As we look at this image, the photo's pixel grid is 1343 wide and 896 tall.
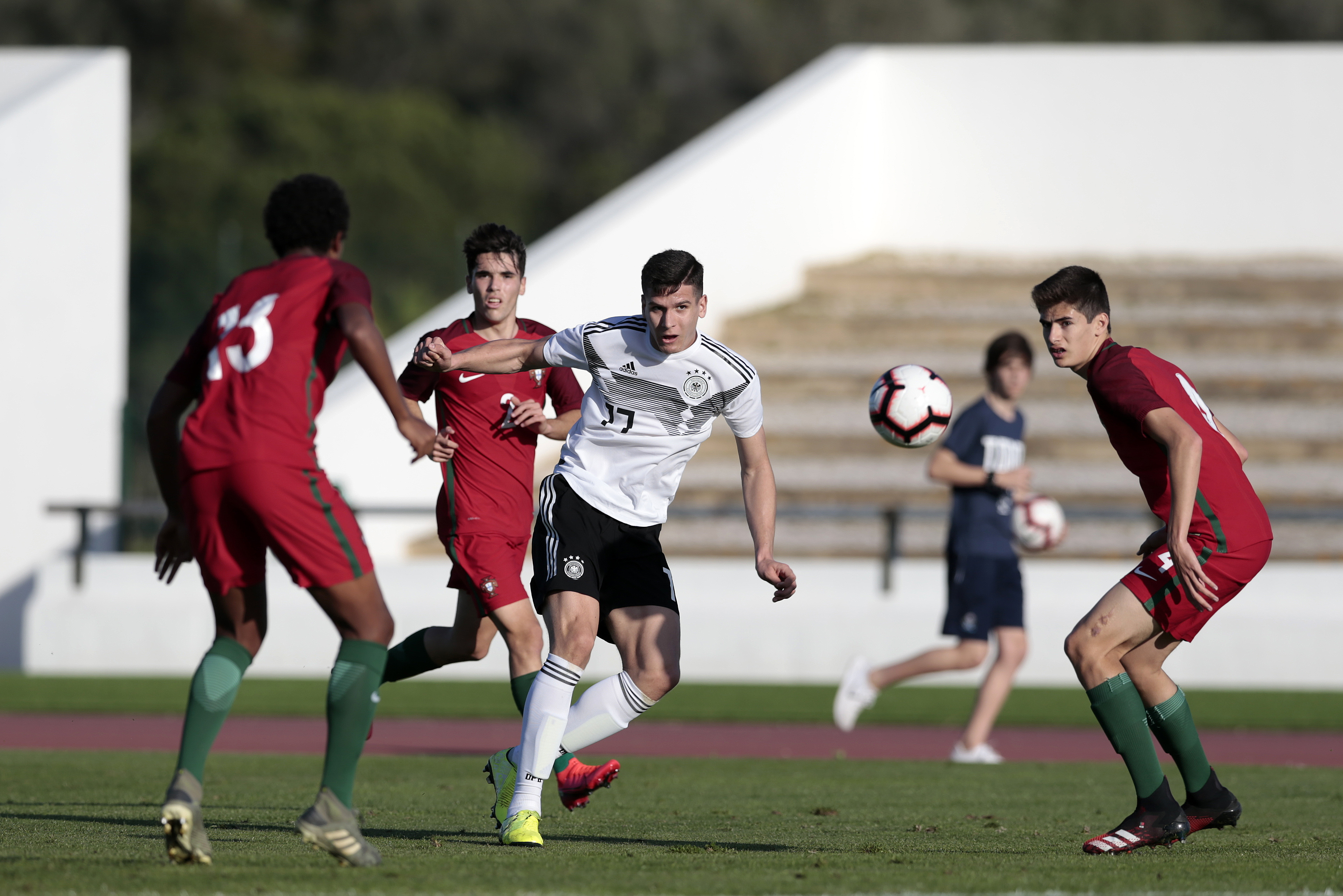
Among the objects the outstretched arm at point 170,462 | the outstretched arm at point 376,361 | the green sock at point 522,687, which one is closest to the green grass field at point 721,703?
the green sock at point 522,687

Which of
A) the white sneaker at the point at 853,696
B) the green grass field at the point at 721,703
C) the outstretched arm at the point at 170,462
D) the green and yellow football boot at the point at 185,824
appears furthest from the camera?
the green grass field at the point at 721,703

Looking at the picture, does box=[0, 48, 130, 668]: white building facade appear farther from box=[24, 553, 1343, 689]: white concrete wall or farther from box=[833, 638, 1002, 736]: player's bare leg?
box=[833, 638, 1002, 736]: player's bare leg

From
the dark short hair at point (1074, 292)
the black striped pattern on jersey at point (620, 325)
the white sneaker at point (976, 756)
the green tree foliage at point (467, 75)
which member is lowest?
the white sneaker at point (976, 756)

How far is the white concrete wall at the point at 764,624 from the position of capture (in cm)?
1562

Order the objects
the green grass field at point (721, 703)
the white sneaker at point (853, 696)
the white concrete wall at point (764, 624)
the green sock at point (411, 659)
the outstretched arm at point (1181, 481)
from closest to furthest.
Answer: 1. the outstretched arm at point (1181, 481)
2. the green sock at point (411, 659)
3. the white sneaker at point (853, 696)
4. the green grass field at point (721, 703)
5. the white concrete wall at point (764, 624)

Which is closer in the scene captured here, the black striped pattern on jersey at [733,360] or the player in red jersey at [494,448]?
the black striped pattern on jersey at [733,360]

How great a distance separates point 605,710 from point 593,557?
61cm

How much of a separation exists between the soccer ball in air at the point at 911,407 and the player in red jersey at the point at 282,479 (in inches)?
119

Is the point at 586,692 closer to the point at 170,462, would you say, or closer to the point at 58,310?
the point at 170,462

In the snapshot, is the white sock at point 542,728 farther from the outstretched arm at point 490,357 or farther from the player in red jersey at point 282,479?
the outstretched arm at point 490,357

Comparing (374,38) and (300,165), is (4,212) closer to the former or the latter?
(300,165)

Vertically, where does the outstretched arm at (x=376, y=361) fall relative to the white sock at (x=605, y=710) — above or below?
above

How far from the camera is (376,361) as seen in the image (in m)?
5.29

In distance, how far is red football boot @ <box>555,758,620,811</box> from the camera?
258 inches
